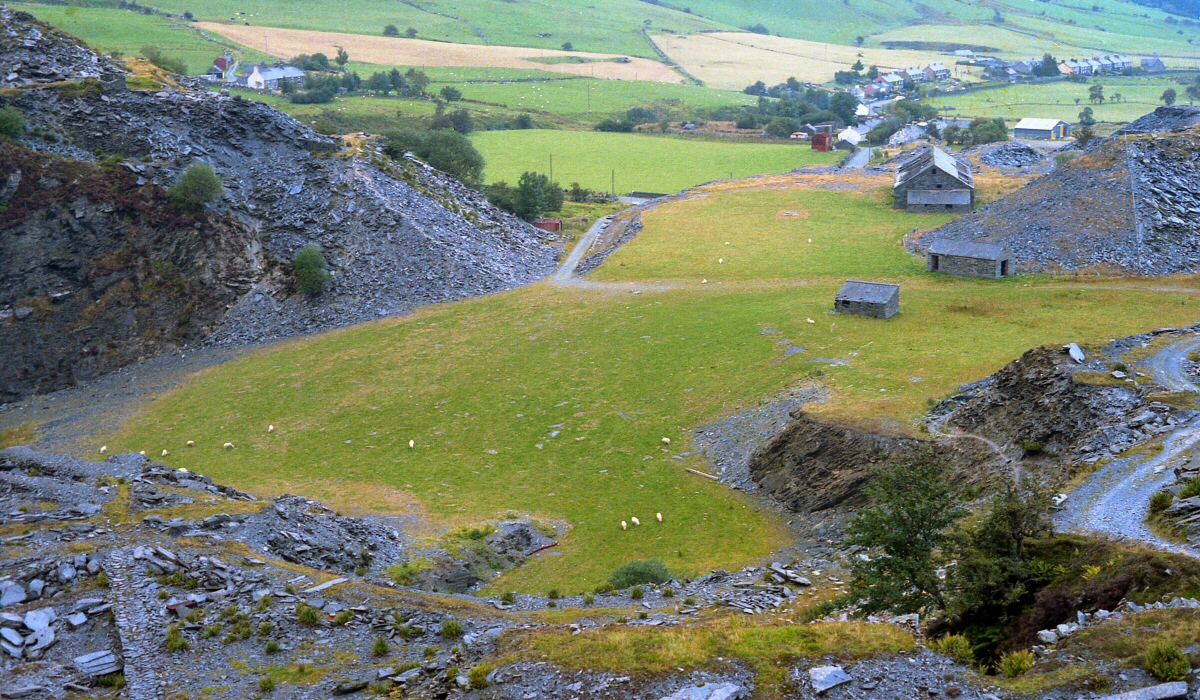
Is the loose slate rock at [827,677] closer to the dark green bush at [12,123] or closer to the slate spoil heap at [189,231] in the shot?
the slate spoil heap at [189,231]

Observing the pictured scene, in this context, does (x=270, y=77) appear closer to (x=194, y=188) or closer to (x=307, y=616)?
(x=194, y=188)

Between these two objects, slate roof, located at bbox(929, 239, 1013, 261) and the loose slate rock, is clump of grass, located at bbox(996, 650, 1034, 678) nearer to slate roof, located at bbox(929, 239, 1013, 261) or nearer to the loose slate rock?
the loose slate rock

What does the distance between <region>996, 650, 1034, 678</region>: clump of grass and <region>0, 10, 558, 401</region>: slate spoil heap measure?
60.2 m

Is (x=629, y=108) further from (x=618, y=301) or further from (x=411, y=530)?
(x=411, y=530)

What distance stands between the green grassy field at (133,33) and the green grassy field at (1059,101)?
5190 inches

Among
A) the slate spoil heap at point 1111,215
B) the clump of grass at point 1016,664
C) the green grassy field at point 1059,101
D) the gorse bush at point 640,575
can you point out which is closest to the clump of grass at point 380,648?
the gorse bush at point 640,575

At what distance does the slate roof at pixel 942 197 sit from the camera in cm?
9579

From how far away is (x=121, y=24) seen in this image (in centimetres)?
16088

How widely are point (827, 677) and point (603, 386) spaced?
37564 mm

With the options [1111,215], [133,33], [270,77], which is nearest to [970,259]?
[1111,215]

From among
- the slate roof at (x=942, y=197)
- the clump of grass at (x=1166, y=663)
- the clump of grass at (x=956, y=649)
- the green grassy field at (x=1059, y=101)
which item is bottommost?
the clump of grass at (x=956, y=649)

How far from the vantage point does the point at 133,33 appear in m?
158

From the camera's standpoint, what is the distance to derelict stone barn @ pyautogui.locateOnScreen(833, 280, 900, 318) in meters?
Result: 61.8

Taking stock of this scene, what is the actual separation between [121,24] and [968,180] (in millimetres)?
138615
